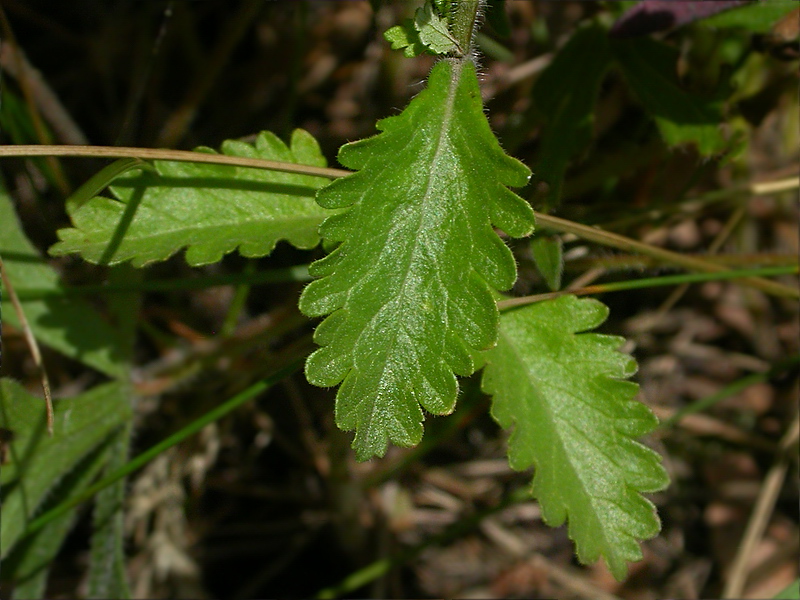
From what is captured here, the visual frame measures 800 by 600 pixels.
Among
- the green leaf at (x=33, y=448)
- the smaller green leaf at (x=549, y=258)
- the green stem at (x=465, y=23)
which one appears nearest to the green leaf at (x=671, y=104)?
the smaller green leaf at (x=549, y=258)

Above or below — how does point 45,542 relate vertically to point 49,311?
below

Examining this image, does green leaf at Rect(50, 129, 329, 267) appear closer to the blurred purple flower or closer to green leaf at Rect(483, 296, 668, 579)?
green leaf at Rect(483, 296, 668, 579)

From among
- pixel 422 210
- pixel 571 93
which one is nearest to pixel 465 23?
pixel 422 210

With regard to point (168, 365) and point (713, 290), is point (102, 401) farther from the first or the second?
point (713, 290)

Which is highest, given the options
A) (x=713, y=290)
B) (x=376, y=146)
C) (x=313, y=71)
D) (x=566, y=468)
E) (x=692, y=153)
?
(x=376, y=146)

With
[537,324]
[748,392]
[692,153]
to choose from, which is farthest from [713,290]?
[537,324]

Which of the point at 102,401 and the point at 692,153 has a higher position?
the point at 692,153

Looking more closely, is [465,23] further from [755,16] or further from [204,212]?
[755,16]

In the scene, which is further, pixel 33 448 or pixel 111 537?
pixel 111 537
